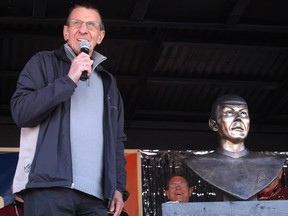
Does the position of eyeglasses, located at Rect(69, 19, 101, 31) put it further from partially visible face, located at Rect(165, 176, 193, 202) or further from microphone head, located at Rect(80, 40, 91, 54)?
partially visible face, located at Rect(165, 176, 193, 202)

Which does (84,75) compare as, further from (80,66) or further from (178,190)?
(178,190)

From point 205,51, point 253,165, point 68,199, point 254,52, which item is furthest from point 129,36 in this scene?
point 68,199

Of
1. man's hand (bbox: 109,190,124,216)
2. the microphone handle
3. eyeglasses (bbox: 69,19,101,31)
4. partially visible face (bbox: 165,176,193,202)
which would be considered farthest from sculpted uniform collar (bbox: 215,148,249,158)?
partially visible face (bbox: 165,176,193,202)

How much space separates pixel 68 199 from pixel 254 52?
3699mm

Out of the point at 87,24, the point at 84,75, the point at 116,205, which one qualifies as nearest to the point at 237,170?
the point at 116,205

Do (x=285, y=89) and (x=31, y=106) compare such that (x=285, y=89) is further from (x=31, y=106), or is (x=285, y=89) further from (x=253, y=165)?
(x=31, y=106)

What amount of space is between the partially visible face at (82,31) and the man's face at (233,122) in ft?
3.98

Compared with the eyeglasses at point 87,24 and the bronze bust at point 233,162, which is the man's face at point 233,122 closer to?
the bronze bust at point 233,162

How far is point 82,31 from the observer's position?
9.41 ft

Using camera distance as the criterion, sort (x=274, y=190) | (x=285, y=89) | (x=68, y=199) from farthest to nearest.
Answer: (x=285, y=89) < (x=274, y=190) < (x=68, y=199)

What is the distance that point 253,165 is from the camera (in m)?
3.77

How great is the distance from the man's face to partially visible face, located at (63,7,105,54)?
121cm

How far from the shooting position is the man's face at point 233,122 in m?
3.84

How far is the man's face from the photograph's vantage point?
384cm
